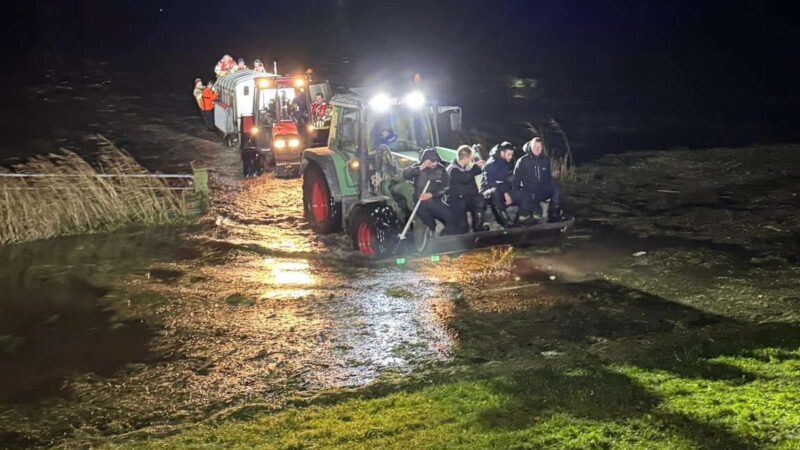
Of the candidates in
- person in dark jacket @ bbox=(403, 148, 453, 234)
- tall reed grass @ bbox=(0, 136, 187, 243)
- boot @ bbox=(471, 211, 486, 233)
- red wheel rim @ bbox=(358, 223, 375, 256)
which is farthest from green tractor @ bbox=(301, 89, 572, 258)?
tall reed grass @ bbox=(0, 136, 187, 243)

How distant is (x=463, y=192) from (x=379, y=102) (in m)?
2.04

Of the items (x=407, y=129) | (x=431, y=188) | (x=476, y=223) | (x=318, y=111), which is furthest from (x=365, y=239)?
(x=318, y=111)

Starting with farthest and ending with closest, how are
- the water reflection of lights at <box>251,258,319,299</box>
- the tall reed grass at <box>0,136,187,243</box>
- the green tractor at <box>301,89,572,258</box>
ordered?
1. the tall reed grass at <box>0,136,187,243</box>
2. the green tractor at <box>301,89,572,258</box>
3. the water reflection of lights at <box>251,258,319,299</box>

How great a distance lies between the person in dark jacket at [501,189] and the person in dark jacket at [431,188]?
0.71 metres

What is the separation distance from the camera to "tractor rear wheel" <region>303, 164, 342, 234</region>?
41.3ft

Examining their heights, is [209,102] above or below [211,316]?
above

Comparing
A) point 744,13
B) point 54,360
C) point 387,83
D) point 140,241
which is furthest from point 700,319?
point 744,13

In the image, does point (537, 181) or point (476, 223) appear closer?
point (476, 223)

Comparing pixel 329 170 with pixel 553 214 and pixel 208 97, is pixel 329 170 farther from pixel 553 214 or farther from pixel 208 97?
pixel 208 97

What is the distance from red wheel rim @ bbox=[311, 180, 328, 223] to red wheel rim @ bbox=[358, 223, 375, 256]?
1.32 m

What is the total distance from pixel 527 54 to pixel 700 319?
3879 cm

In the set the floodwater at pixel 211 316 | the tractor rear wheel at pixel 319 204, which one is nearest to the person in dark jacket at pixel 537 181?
the floodwater at pixel 211 316

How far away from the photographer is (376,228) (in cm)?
1136

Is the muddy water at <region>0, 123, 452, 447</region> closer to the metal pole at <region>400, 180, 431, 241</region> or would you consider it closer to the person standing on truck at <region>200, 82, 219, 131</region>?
the metal pole at <region>400, 180, 431, 241</region>
